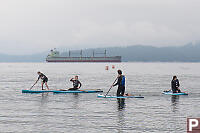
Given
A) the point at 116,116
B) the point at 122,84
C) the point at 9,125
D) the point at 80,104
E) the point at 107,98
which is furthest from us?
the point at 107,98

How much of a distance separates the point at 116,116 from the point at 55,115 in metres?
3.84

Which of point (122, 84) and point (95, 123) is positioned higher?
point (122, 84)

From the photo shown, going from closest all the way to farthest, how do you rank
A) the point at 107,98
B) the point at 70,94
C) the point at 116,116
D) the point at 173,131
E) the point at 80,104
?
the point at 173,131
the point at 116,116
the point at 80,104
the point at 107,98
the point at 70,94

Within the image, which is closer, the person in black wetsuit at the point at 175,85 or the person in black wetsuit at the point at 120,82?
the person in black wetsuit at the point at 120,82

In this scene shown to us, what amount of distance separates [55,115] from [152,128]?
6778 mm

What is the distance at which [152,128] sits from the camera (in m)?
18.1

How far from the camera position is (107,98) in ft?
106

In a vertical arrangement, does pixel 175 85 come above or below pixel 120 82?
below

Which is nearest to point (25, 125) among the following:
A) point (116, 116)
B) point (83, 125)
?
point (83, 125)

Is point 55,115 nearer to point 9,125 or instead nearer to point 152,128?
point 9,125

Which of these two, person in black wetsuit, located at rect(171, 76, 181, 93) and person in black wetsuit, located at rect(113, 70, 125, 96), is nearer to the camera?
person in black wetsuit, located at rect(113, 70, 125, 96)

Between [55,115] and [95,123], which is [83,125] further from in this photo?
[55,115]

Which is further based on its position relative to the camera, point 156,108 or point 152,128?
point 156,108

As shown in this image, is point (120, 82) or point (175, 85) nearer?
point (120, 82)
